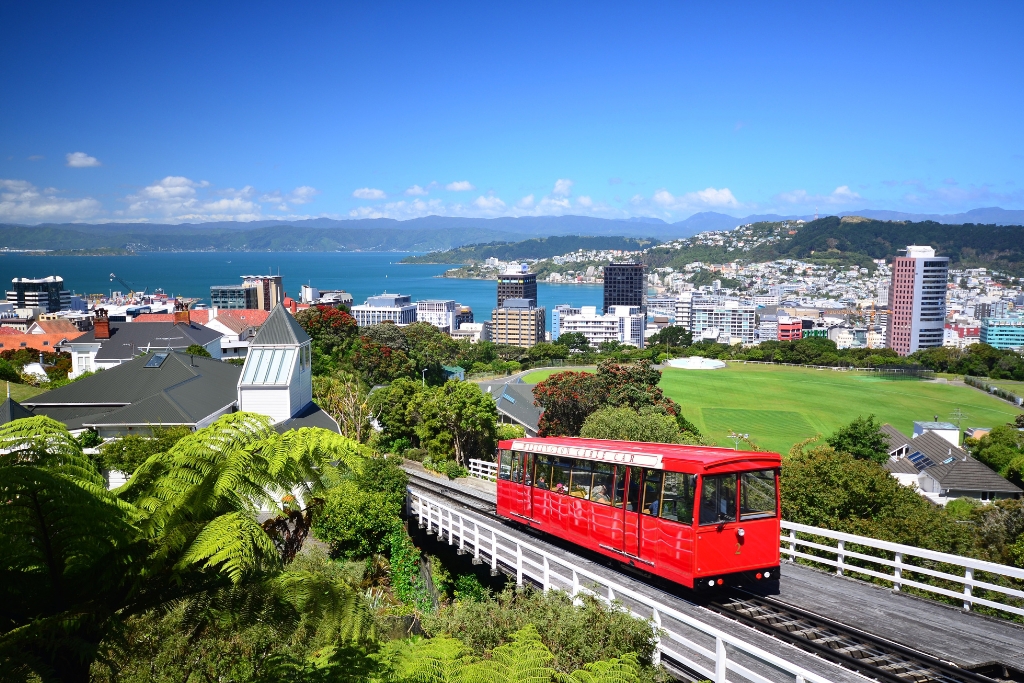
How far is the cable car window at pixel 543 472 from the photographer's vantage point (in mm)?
13235

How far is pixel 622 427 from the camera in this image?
2375 cm

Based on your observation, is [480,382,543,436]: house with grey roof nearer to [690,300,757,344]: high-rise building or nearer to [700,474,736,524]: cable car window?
[700,474,736,524]: cable car window

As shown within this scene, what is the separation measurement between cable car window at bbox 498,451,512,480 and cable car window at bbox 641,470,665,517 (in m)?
4.70

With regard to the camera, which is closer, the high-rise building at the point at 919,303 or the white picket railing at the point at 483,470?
the white picket railing at the point at 483,470

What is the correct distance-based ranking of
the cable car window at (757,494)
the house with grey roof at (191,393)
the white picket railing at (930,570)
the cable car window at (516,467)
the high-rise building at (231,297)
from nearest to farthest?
the white picket railing at (930,570)
the cable car window at (757,494)
the cable car window at (516,467)
the house with grey roof at (191,393)
the high-rise building at (231,297)

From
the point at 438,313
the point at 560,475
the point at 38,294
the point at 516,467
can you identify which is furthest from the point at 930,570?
the point at 38,294

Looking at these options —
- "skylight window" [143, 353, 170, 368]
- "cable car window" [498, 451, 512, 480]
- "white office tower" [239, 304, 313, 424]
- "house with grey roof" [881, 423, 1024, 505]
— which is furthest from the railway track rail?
"house with grey roof" [881, 423, 1024, 505]

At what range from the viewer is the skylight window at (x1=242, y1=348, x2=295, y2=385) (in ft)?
87.2

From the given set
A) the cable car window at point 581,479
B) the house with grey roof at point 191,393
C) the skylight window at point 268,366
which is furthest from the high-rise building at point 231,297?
the cable car window at point 581,479

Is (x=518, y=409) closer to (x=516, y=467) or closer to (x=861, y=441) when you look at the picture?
(x=861, y=441)

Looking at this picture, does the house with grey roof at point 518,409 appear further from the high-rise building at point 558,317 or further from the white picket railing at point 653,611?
the high-rise building at point 558,317

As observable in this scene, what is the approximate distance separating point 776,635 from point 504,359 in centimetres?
8733

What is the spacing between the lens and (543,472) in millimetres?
13438

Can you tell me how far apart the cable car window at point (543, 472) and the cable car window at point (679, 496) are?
3.39 m
